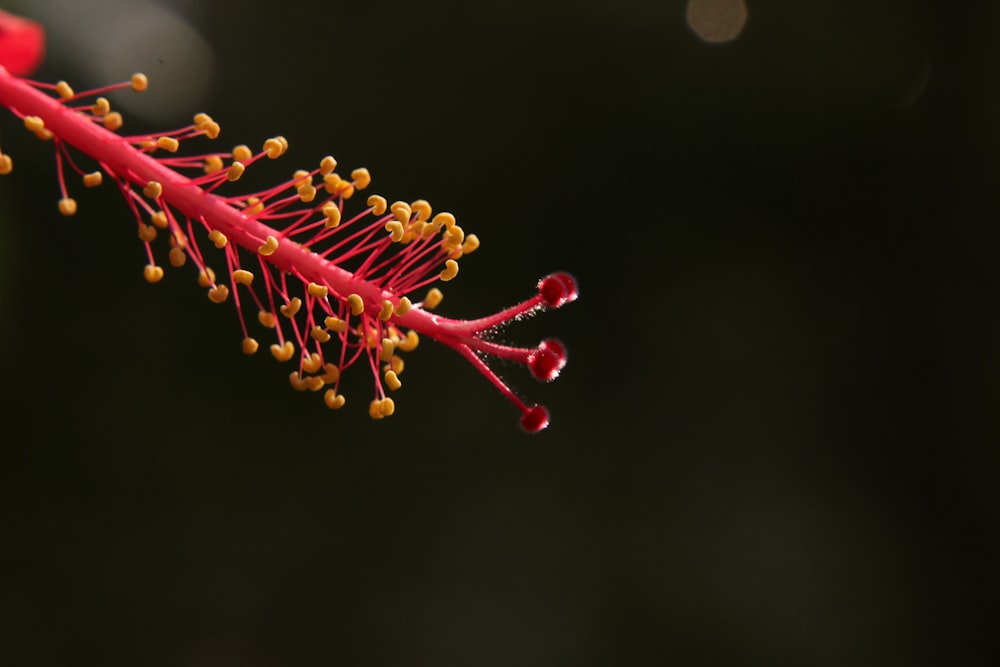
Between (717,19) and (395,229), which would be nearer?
(395,229)

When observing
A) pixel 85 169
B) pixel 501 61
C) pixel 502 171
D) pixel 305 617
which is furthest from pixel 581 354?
pixel 85 169

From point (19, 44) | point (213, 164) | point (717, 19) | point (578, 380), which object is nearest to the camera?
point (19, 44)

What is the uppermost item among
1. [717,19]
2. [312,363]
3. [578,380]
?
[717,19]

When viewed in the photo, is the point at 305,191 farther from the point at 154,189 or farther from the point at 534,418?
the point at 534,418

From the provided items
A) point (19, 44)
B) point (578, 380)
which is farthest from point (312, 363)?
point (578, 380)

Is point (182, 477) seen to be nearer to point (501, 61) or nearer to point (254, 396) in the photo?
point (254, 396)
